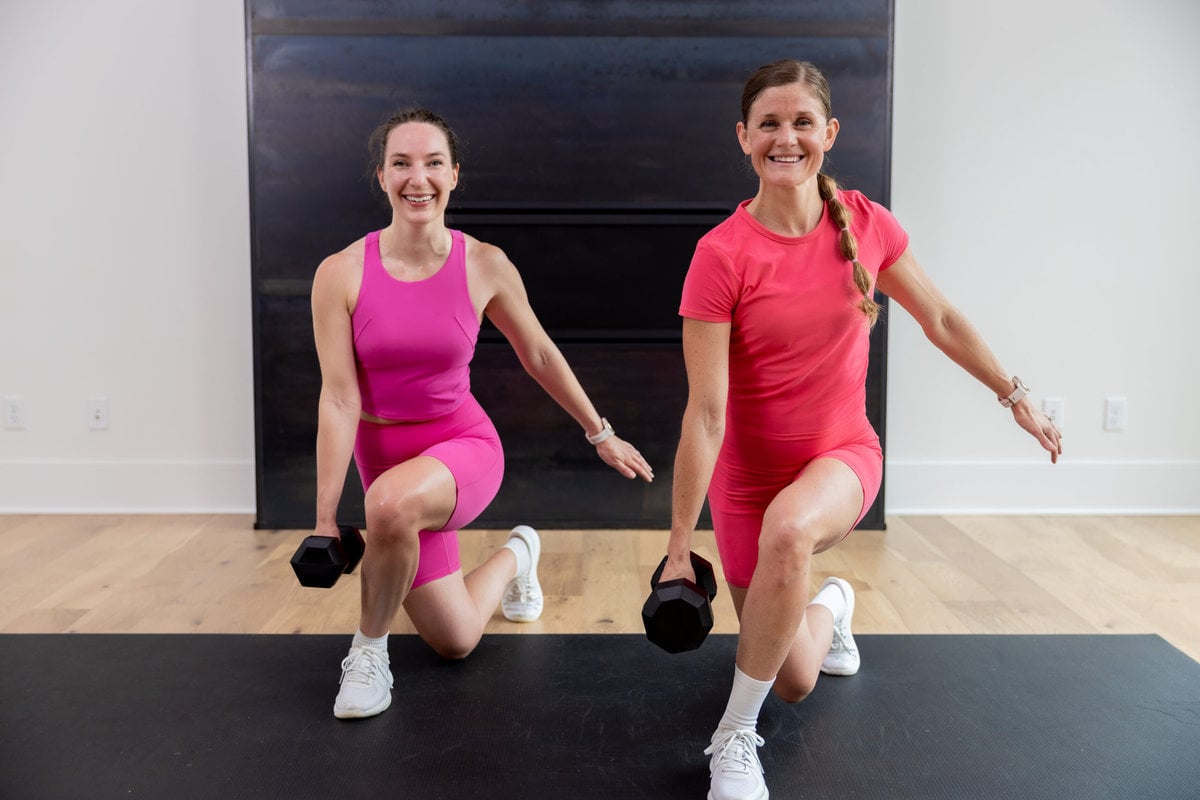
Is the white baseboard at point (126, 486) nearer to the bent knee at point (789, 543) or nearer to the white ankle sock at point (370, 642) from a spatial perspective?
the white ankle sock at point (370, 642)

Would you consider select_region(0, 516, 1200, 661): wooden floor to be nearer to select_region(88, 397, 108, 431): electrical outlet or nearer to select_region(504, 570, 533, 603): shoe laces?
select_region(504, 570, 533, 603): shoe laces

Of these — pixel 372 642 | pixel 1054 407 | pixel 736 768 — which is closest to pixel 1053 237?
pixel 1054 407

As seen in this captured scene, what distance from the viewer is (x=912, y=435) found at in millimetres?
3895

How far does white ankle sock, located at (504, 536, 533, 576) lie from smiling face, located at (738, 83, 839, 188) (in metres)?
1.24

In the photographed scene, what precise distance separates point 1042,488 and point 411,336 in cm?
270

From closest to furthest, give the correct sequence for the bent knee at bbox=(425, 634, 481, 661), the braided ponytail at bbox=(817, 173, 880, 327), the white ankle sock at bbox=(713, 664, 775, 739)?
the white ankle sock at bbox=(713, 664, 775, 739) < the braided ponytail at bbox=(817, 173, 880, 327) < the bent knee at bbox=(425, 634, 481, 661)

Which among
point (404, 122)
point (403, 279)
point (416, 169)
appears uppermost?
point (404, 122)

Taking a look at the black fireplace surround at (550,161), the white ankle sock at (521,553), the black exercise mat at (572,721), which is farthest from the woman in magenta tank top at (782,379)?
the black fireplace surround at (550,161)

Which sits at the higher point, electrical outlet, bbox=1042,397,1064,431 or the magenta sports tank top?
the magenta sports tank top

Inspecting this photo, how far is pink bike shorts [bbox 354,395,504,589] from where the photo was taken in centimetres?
224

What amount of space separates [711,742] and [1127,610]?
4.90 feet

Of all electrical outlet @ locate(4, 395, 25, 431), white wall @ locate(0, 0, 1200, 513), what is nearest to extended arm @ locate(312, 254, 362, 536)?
white wall @ locate(0, 0, 1200, 513)

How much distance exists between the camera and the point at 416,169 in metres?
2.16

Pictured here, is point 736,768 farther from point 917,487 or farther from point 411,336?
point 917,487
